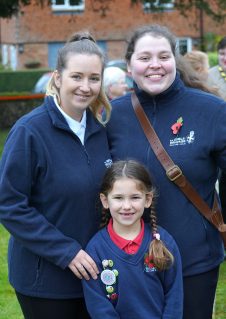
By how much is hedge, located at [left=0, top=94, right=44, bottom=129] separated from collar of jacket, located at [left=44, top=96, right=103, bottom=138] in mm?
15379

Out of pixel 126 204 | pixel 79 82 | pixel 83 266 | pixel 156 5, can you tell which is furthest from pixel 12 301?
pixel 156 5

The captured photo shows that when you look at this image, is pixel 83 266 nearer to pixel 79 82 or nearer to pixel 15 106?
pixel 79 82

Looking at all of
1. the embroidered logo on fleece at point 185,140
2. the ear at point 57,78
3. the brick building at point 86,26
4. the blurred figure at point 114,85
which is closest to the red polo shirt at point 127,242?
the embroidered logo on fleece at point 185,140

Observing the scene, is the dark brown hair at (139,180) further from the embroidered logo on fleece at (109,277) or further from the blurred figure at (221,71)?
the blurred figure at (221,71)

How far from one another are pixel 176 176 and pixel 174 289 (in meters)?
0.52

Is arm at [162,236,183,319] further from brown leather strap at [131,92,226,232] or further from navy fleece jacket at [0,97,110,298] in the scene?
navy fleece jacket at [0,97,110,298]

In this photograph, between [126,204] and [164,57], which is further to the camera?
[164,57]

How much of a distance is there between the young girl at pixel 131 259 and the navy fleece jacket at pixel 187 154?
8 cm

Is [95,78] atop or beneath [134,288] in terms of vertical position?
atop

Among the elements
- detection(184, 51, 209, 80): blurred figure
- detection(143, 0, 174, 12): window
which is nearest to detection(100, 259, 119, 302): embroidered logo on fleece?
detection(184, 51, 209, 80): blurred figure

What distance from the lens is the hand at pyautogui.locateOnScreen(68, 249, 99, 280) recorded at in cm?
306

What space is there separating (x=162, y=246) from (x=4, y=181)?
2.56ft

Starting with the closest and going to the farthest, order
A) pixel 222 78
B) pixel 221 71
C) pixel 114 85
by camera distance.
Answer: pixel 222 78, pixel 221 71, pixel 114 85

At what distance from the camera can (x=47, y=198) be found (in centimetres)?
306
